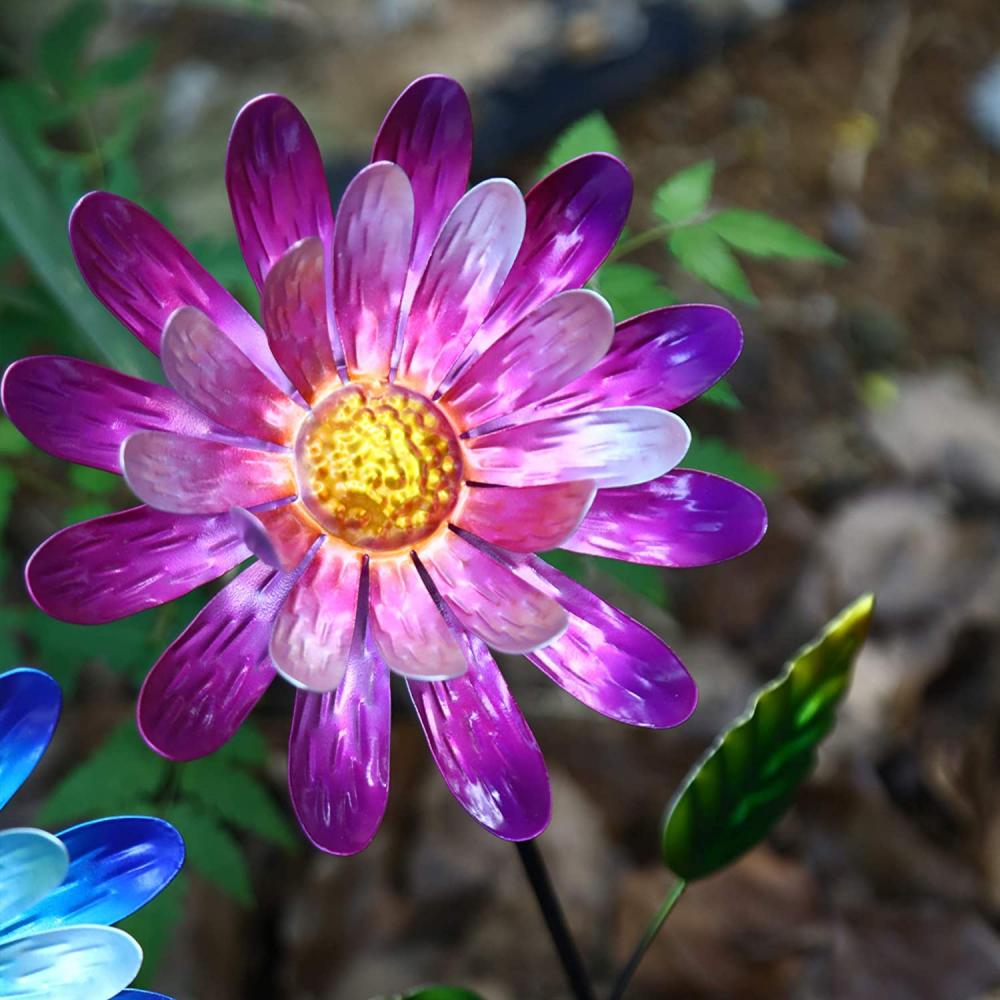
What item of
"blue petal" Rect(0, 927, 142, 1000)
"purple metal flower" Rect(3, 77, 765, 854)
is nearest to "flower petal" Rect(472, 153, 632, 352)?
"purple metal flower" Rect(3, 77, 765, 854)

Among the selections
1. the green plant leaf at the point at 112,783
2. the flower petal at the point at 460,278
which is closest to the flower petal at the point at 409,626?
the flower petal at the point at 460,278

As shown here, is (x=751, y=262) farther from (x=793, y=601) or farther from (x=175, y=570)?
(x=175, y=570)

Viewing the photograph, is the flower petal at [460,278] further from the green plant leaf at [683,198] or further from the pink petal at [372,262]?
the green plant leaf at [683,198]

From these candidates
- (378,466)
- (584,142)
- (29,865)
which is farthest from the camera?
(584,142)

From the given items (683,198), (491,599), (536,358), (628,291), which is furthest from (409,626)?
(683,198)

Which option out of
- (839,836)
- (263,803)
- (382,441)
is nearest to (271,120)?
(382,441)

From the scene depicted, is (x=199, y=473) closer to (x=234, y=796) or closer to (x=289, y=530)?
(x=289, y=530)

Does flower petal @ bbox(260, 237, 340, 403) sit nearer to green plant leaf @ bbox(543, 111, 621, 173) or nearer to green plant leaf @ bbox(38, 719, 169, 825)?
green plant leaf @ bbox(543, 111, 621, 173)
